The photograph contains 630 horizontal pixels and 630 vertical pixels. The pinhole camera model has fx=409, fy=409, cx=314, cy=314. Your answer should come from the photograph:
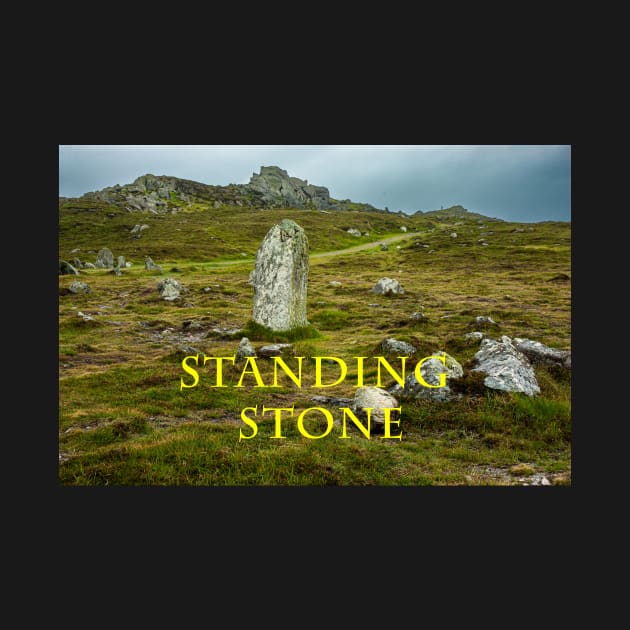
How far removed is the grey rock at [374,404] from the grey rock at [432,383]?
70cm

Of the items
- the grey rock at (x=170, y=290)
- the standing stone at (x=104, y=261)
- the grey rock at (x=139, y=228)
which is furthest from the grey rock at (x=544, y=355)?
the grey rock at (x=139, y=228)

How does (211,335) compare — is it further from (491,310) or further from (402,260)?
(402,260)

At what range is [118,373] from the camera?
494 inches

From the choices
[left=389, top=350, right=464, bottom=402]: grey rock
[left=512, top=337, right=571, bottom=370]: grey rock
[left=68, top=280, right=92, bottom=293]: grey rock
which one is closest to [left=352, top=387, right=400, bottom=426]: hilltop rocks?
[left=389, top=350, right=464, bottom=402]: grey rock

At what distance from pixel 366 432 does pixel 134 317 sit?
19303mm

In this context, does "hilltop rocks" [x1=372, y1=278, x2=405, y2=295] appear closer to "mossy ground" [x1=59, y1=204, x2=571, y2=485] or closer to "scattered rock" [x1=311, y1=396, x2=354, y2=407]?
"mossy ground" [x1=59, y1=204, x2=571, y2=485]

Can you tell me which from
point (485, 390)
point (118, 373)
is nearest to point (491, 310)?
point (485, 390)

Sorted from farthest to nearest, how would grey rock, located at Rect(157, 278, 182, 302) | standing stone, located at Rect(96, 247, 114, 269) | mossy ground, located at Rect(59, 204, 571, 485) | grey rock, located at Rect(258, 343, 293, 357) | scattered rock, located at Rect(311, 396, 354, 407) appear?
standing stone, located at Rect(96, 247, 114, 269)
grey rock, located at Rect(157, 278, 182, 302)
grey rock, located at Rect(258, 343, 293, 357)
scattered rock, located at Rect(311, 396, 354, 407)
mossy ground, located at Rect(59, 204, 571, 485)

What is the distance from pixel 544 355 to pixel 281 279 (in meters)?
9.92

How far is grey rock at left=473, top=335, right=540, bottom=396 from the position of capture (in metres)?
9.35

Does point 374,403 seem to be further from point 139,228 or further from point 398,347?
point 139,228

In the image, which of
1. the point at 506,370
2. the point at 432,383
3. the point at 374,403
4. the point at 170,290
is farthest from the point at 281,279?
the point at 170,290

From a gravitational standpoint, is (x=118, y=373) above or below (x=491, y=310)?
below

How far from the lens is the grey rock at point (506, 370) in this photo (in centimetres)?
935
